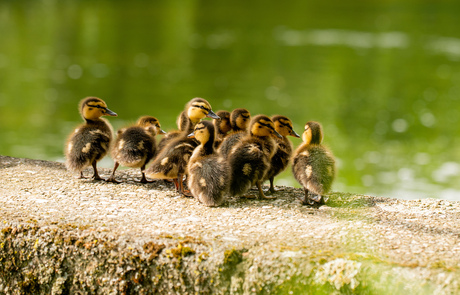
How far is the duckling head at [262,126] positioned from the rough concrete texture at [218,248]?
779mm

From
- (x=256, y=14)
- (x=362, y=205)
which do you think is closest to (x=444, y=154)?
(x=362, y=205)

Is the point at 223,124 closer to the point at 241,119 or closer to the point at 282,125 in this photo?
the point at 241,119

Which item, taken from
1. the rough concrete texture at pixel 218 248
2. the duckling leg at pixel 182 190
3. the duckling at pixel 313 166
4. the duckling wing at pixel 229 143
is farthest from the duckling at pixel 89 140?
the duckling at pixel 313 166

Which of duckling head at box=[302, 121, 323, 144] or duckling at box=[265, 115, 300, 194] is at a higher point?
duckling head at box=[302, 121, 323, 144]

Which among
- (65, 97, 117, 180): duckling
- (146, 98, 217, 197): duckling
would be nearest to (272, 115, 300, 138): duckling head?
(146, 98, 217, 197): duckling

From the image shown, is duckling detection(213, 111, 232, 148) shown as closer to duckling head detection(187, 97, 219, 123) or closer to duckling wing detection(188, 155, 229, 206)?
duckling head detection(187, 97, 219, 123)

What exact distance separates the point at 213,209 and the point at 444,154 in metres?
10.9

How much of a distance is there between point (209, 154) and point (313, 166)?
776 mm

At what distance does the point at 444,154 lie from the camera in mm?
13836

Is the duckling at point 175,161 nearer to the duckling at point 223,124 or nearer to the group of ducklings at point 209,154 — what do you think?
the group of ducklings at point 209,154

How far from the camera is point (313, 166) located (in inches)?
176

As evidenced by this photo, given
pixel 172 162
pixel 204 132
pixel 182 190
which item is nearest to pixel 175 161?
pixel 172 162

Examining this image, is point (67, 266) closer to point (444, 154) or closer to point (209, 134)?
point (209, 134)

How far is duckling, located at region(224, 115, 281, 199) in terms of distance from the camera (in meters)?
4.43
